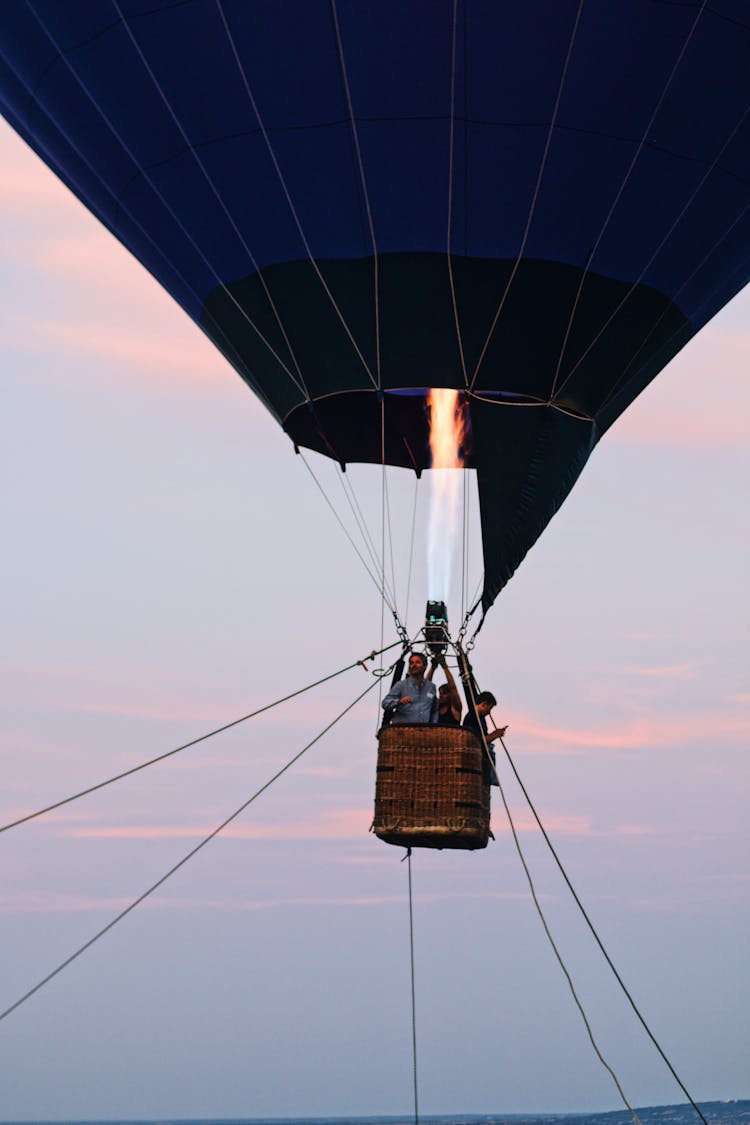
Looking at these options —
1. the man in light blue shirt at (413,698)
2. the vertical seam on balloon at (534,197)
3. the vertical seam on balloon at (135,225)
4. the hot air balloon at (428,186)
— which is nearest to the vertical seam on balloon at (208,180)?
the hot air balloon at (428,186)

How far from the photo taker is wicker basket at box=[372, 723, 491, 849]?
34.4ft

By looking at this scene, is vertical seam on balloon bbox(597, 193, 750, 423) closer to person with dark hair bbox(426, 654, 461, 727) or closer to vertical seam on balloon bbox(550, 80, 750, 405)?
vertical seam on balloon bbox(550, 80, 750, 405)

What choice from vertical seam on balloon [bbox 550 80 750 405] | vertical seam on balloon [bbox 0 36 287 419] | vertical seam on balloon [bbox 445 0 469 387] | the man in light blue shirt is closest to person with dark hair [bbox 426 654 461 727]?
the man in light blue shirt

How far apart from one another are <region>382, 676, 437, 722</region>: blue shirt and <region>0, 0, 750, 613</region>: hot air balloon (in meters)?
1.34

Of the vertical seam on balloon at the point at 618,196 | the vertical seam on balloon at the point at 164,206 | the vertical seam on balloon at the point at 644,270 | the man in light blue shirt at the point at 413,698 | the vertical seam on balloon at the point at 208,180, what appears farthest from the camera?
the vertical seam on balloon at the point at 644,270

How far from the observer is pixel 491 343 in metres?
11.8

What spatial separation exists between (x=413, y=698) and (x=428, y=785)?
529mm

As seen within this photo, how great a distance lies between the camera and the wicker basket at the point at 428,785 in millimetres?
10484

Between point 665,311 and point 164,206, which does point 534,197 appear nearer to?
point 665,311

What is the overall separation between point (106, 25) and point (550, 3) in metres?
2.62

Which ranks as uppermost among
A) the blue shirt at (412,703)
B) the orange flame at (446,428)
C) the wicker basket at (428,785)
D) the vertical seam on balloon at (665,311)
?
the vertical seam on balloon at (665,311)

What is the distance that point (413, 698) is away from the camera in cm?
1074

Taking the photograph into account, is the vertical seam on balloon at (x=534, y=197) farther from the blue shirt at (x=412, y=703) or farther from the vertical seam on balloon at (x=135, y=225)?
the blue shirt at (x=412, y=703)

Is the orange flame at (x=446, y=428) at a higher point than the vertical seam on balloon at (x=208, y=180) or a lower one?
lower
